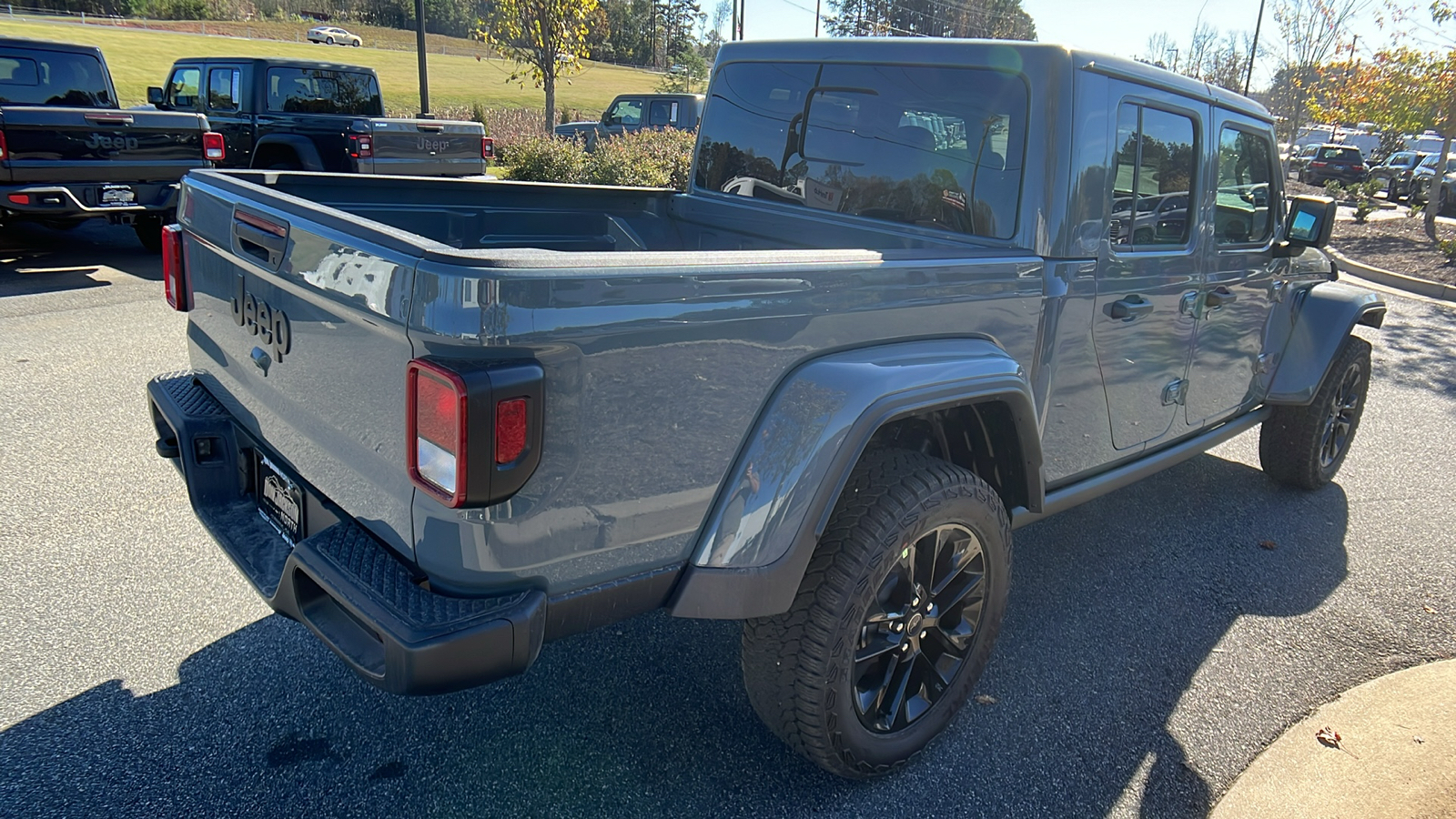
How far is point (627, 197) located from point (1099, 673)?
2.65m

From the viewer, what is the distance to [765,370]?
2.11m

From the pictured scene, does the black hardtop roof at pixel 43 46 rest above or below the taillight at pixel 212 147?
above

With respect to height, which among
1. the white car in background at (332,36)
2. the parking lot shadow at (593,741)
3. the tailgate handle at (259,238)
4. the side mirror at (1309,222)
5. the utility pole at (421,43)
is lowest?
the parking lot shadow at (593,741)

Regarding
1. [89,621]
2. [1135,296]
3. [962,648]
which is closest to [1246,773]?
[962,648]

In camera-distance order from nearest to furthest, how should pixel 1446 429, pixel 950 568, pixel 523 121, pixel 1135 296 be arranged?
pixel 950 568 < pixel 1135 296 < pixel 1446 429 < pixel 523 121

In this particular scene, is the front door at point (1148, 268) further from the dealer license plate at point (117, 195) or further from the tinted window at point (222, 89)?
the tinted window at point (222, 89)

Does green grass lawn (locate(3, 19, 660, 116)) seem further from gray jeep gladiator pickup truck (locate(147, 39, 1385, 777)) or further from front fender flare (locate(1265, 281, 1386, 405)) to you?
front fender flare (locate(1265, 281, 1386, 405))

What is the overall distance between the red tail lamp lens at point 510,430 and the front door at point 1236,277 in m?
2.86

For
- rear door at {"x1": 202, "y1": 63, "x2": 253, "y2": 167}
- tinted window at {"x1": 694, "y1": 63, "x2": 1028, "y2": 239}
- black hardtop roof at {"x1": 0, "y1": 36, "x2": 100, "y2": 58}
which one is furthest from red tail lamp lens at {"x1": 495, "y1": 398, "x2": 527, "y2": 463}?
rear door at {"x1": 202, "y1": 63, "x2": 253, "y2": 167}

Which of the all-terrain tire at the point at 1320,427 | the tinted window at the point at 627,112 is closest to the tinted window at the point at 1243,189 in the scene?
the all-terrain tire at the point at 1320,427

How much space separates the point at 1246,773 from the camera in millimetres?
2732

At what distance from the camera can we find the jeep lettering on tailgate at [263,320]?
2299mm

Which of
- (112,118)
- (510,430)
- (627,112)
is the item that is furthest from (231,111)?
(510,430)

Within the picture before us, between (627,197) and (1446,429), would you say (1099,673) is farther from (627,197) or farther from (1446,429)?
(1446,429)
